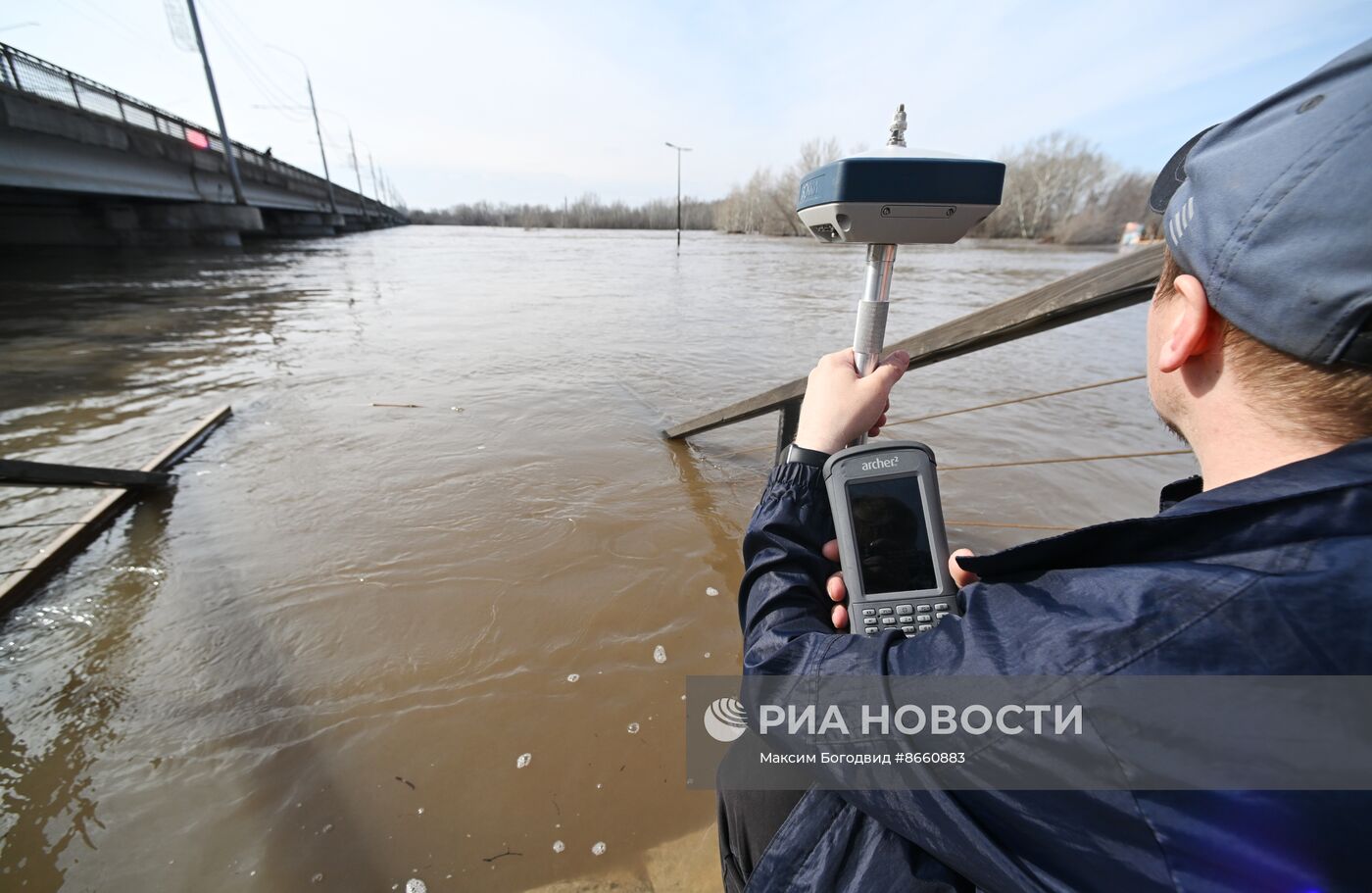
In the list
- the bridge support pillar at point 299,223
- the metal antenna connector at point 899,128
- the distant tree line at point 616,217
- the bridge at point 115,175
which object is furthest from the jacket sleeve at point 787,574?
the distant tree line at point 616,217

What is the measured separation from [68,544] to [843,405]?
3.99 m

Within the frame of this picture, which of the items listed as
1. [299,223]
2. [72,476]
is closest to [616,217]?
[299,223]

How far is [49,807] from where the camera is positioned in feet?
5.78

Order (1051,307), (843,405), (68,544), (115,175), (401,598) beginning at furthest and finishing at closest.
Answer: (115,175) → (68,544) → (401,598) → (1051,307) → (843,405)

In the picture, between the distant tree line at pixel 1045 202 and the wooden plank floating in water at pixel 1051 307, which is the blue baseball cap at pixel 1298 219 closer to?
the wooden plank floating in water at pixel 1051 307

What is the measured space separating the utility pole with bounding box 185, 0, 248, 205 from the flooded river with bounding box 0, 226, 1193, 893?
667 inches

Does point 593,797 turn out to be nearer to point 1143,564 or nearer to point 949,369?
point 1143,564

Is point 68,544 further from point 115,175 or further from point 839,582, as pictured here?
point 115,175

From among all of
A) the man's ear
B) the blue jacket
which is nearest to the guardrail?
the man's ear

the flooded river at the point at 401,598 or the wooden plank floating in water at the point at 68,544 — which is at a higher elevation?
the wooden plank floating in water at the point at 68,544

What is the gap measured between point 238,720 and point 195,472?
271 centimetres

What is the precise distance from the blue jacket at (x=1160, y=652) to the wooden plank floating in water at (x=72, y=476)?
3679mm

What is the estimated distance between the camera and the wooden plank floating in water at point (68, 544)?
255 centimetres

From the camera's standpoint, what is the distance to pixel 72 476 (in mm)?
2889
